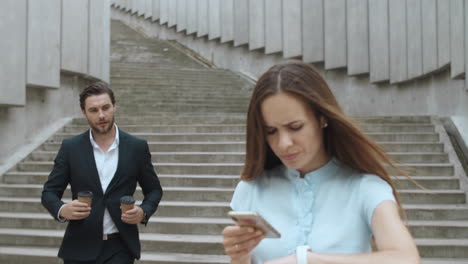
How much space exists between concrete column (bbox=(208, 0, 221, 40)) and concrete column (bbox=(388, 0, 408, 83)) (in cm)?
707

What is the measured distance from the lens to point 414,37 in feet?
27.9

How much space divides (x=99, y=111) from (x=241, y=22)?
11.9 metres

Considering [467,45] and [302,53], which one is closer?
[467,45]

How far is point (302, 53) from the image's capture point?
11.8 m

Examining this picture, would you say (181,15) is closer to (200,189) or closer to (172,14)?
(172,14)

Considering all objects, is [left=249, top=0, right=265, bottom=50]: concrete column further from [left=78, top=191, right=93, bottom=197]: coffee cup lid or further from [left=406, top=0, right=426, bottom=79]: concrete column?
[left=78, top=191, right=93, bottom=197]: coffee cup lid

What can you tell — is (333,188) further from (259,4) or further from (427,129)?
(259,4)

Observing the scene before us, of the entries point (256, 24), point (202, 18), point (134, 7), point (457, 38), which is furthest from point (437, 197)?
point (134, 7)

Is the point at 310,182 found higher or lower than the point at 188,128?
lower

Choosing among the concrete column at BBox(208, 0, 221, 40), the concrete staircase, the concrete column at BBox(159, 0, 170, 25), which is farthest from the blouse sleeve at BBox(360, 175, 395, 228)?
the concrete column at BBox(159, 0, 170, 25)

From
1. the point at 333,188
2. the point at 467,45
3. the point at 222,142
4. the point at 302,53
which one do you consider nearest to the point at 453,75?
the point at 467,45

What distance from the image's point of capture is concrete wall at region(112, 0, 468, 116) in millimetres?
7668

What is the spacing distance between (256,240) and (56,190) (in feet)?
6.17

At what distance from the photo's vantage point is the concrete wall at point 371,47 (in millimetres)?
7668
